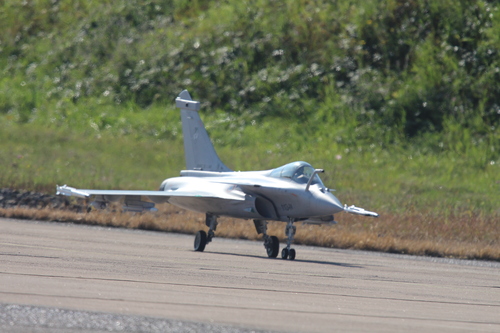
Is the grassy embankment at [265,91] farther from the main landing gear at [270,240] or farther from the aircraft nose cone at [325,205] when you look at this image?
the aircraft nose cone at [325,205]

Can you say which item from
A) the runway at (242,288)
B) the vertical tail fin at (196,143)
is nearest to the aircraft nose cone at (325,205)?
the runway at (242,288)

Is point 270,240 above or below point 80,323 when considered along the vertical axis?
above

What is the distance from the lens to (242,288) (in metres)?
9.59

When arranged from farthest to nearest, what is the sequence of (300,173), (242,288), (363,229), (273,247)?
1. (363,229)
2. (273,247)
3. (300,173)
4. (242,288)

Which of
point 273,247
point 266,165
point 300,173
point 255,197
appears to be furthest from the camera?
point 266,165

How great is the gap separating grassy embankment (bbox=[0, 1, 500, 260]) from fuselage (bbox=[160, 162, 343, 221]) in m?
13.5

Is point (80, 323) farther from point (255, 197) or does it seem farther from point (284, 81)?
point (284, 81)

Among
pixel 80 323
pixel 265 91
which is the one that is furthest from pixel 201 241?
pixel 265 91

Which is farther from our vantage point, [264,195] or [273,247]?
[264,195]

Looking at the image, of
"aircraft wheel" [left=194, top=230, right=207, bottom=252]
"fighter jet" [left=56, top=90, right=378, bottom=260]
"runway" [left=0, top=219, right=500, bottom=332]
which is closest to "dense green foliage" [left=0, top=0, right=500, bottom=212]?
"fighter jet" [left=56, top=90, right=378, bottom=260]

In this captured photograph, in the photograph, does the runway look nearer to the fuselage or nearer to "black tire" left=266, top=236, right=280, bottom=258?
"black tire" left=266, top=236, right=280, bottom=258

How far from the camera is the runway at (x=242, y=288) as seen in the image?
725 centimetres

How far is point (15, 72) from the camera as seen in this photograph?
43.3 metres

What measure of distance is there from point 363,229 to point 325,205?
972cm
